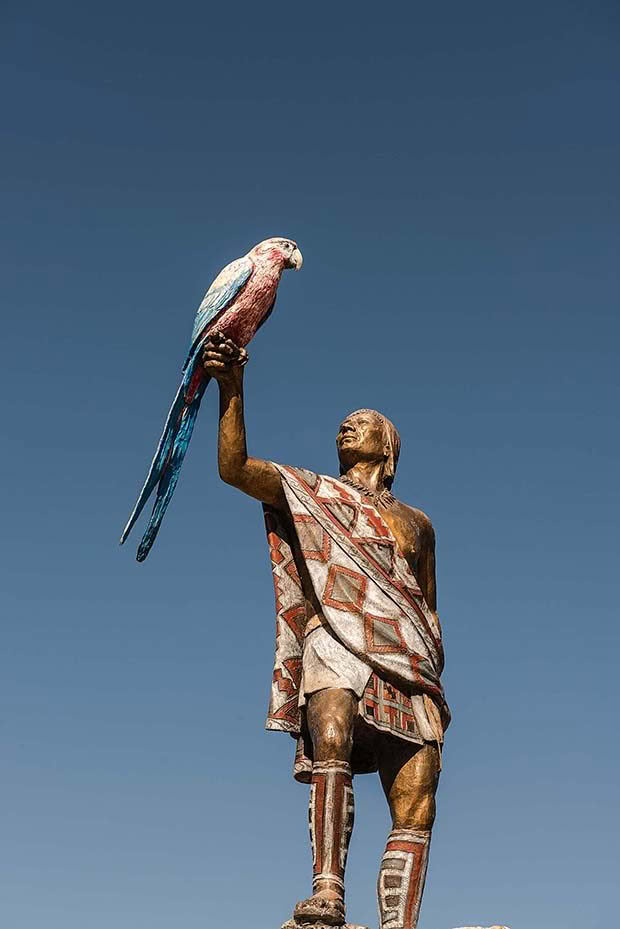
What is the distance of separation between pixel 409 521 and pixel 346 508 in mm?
481

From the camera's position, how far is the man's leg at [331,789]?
7.32 metres

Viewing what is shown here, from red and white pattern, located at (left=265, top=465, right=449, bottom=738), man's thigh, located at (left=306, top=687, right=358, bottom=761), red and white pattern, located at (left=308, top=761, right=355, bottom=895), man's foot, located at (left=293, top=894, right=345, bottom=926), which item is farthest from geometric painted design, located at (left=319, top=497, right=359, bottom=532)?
man's foot, located at (left=293, top=894, right=345, bottom=926)

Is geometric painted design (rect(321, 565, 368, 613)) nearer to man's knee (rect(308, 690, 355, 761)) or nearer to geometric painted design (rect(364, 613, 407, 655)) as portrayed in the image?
geometric painted design (rect(364, 613, 407, 655))

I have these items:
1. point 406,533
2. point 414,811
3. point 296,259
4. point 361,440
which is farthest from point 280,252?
point 414,811

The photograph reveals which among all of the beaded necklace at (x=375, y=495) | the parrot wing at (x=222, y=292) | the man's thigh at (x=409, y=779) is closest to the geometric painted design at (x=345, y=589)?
the beaded necklace at (x=375, y=495)

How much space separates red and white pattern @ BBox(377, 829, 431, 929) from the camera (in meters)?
7.42

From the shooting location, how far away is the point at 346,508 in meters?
8.42

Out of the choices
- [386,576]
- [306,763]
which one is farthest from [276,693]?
[386,576]

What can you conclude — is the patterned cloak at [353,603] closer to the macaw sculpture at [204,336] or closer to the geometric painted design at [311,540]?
the geometric painted design at [311,540]

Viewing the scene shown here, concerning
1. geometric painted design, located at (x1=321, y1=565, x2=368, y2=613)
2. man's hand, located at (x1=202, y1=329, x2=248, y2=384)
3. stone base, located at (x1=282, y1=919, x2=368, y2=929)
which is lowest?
stone base, located at (x1=282, y1=919, x2=368, y2=929)

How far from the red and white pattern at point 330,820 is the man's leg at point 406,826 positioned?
0.97 feet

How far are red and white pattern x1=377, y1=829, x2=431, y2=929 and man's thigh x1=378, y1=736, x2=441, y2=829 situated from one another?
0.07 meters

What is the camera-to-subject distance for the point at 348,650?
7844mm

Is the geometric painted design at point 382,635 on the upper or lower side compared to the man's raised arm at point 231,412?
lower
